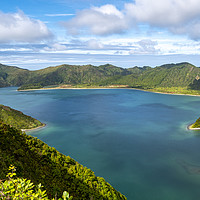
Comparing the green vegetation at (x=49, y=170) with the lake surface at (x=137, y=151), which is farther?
the lake surface at (x=137, y=151)

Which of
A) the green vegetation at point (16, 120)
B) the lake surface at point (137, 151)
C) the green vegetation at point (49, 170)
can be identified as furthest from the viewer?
the green vegetation at point (16, 120)

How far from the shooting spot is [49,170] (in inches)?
1665

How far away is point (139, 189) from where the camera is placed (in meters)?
50.3

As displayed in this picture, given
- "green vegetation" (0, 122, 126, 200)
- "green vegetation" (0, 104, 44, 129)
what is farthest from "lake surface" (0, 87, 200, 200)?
"green vegetation" (0, 122, 126, 200)

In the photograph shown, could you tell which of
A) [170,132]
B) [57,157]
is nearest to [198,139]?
[170,132]

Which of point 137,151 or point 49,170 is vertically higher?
point 49,170

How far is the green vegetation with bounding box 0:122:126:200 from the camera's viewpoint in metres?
35.5

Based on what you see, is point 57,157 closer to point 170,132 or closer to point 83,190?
point 83,190

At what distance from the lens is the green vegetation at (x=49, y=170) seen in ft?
117

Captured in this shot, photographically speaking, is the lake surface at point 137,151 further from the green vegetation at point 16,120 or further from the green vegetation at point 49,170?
the green vegetation at point 49,170

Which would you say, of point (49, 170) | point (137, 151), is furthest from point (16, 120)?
point (137, 151)

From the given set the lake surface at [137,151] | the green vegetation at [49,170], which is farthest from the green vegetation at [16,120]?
the green vegetation at [49,170]

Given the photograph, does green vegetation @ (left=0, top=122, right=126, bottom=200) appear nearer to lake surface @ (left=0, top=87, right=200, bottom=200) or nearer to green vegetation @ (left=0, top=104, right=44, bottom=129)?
lake surface @ (left=0, top=87, right=200, bottom=200)

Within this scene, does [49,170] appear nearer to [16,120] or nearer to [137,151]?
[137,151]
